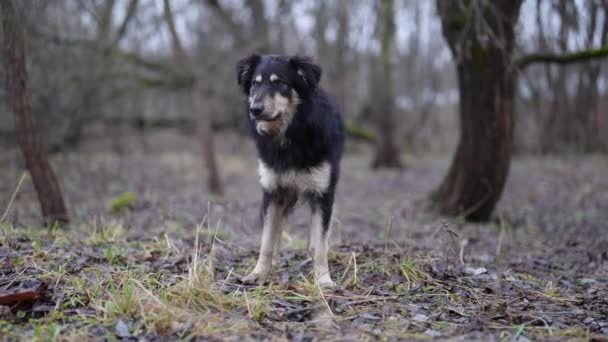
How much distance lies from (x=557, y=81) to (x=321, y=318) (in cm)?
1092

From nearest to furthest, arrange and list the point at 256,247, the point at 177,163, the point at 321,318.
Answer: the point at 321,318 → the point at 256,247 → the point at 177,163

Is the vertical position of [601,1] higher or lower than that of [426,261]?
higher

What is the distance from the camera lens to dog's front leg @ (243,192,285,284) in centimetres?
413

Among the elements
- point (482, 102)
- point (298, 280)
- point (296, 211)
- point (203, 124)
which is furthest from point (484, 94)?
point (203, 124)

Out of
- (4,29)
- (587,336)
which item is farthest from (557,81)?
(4,29)

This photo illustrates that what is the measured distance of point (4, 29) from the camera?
4.91 m

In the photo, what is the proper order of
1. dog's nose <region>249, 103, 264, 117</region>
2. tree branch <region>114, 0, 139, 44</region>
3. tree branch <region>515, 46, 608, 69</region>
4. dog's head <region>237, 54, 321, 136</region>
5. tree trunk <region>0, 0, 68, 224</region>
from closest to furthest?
dog's nose <region>249, 103, 264, 117</region>
dog's head <region>237, 54, 321, 136</region>
tree trunk <region>0, 0, 68, 224</region>
tree branch <region>515, 46, 608, 69</region>
tree branch <region>114, 0, 139, 44</region>

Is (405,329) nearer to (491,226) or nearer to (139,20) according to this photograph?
(491,226)

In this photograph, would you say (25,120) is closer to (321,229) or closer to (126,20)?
(321,229)

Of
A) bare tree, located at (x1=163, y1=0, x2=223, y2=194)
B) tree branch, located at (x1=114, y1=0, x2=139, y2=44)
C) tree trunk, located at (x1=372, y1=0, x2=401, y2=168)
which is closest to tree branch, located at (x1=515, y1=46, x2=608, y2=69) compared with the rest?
bare tree, located at (x1=163, y1=0, x2=223, y2=194)

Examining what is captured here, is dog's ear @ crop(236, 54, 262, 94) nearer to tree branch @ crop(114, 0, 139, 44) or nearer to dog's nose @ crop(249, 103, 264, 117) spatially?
dog's nose @ crop(249, 103, 264, 117)

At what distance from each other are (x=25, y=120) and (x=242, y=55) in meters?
7.65

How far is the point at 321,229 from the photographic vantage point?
4246 millimetres

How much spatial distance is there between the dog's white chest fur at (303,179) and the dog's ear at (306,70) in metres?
0.68
